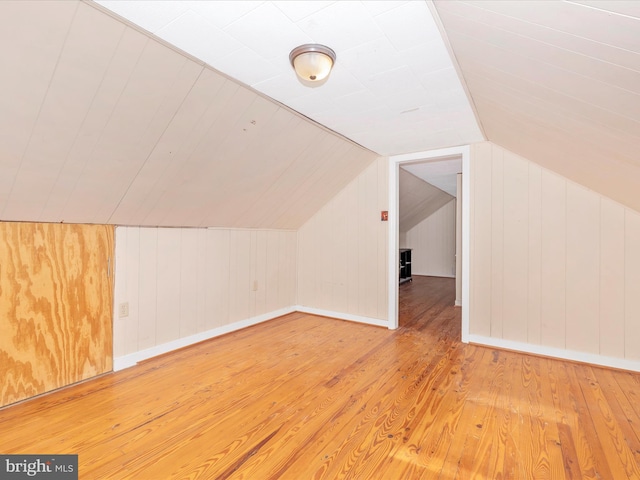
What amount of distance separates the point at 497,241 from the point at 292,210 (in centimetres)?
223

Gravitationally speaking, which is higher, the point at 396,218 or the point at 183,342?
the point at 396,218

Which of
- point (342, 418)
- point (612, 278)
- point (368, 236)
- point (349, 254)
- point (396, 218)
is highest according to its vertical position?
point (396, 218)

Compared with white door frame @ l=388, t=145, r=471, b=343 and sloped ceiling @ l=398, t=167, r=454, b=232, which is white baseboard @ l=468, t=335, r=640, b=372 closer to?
white door frame @ l=388, t=145, r=471, b=343

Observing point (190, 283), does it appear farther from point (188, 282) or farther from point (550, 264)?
point (550, 264)

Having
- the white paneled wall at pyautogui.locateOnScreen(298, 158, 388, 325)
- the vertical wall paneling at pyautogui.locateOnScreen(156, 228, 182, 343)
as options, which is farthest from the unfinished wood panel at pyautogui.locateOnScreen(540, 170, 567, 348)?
the vertical wall paneling at pyautogui.locateOnScreen(156, 228, 182, 343)

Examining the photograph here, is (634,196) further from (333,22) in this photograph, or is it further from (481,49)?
(333,22)

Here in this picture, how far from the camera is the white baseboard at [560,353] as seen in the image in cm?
257

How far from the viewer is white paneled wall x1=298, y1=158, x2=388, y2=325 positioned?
3766mm

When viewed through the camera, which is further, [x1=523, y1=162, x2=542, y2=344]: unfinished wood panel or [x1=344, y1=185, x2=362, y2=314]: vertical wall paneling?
[x1=344, y1=185, x2=362, y2=314]: vertical wall paneling

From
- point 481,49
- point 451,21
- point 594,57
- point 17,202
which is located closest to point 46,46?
point 17,202

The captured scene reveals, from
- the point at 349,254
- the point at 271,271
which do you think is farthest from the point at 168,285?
the point at 349,254

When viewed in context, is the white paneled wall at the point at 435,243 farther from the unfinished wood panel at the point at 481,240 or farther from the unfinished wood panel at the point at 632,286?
the unfinished wood panel at the point at 632,286

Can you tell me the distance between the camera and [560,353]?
110 inches

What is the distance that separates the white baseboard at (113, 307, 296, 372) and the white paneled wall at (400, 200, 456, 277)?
5.25 m
